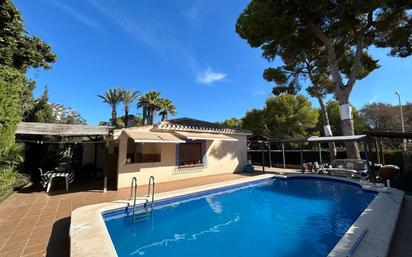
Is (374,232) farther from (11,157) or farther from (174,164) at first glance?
(11,157)

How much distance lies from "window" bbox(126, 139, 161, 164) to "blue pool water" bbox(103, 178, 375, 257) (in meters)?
6.91

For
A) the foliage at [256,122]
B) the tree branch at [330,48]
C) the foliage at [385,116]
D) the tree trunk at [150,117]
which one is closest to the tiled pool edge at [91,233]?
the tree trunk at [150,117]

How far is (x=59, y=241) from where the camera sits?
23.2 ft

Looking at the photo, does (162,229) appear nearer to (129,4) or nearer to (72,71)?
(129,4)

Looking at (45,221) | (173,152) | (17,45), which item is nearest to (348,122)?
(173,152)

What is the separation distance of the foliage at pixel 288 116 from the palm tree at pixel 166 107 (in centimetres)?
1956

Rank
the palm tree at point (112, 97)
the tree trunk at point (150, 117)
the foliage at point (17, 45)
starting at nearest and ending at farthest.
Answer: the foliage at point (17, 45)
the tree trunk at point (150, 117)
the palm tree at point (112, 97)

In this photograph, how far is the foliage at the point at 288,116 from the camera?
41.2m

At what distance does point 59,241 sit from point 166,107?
3749cm

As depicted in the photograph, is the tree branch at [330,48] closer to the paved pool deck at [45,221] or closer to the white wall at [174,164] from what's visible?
Result: the white wall at [174,164]

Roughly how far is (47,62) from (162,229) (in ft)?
70.8

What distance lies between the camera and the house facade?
Result: 1598cm

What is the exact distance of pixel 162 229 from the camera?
950 centimetres

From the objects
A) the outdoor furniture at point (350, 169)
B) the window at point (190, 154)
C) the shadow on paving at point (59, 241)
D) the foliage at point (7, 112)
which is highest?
the foliage at point (7, 112)
